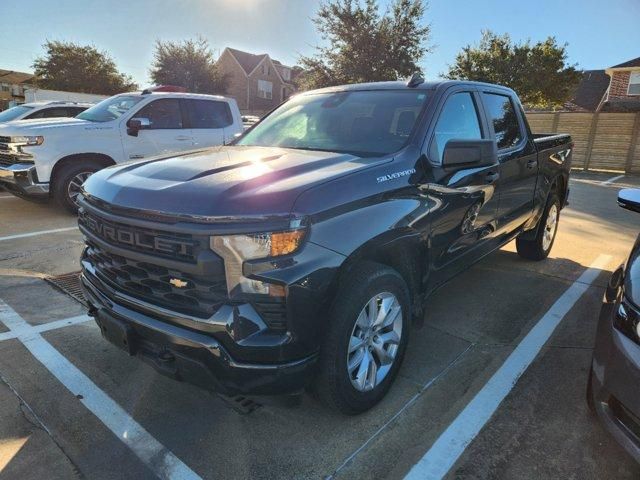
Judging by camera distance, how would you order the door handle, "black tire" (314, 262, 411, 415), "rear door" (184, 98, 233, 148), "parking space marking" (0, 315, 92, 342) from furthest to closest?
"rear door" (184, 98, 233, 148), the door handle, "parking space marking" (0, 315, 92, 342), "black tire" (314, 262, 411, 415)

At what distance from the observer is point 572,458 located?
7.79ft

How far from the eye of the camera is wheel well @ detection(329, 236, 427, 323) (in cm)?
234

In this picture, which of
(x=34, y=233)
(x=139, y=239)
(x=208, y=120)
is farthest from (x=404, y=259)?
(x=208, y=120)

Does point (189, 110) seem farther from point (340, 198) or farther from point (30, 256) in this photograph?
point (340, 198)

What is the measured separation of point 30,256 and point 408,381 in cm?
441

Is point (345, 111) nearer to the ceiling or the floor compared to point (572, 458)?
nearer to the ceiling

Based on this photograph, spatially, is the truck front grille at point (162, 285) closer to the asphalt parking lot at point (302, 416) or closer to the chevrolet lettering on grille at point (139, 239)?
the chevrolet lettering on grille at point (139, 239)

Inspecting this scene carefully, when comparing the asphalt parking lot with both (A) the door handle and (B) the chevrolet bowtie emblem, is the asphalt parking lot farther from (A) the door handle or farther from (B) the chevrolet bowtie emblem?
(A) the door handle

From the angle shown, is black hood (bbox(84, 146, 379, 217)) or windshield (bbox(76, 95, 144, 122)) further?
windshield (bbox(76, 95, 144, 122))

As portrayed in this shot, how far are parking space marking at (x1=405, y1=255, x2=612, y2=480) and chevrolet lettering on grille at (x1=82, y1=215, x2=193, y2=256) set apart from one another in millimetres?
1534

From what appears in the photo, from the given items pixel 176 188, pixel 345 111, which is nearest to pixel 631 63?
pixel 345 111

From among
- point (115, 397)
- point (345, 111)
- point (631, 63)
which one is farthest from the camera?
point (631, 63)

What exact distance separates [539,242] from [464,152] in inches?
124

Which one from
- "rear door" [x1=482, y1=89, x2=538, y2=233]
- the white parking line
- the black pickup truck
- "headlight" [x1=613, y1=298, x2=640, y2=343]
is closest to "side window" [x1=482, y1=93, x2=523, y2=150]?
"rear door" [x1=482, y1=89, x2=538, y2=233]
